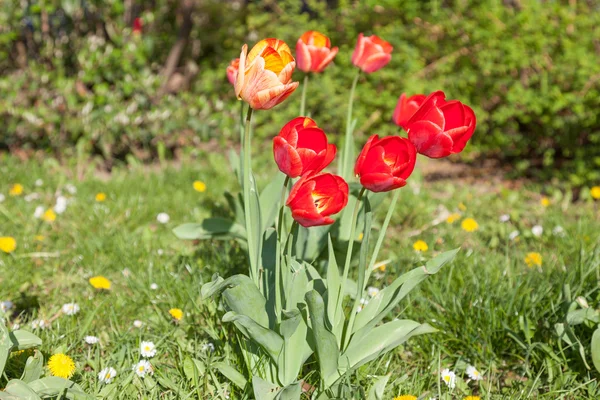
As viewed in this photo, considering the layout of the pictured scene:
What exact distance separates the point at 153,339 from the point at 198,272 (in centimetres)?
35

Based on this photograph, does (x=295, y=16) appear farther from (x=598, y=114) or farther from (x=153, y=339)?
(x=153, y=339)

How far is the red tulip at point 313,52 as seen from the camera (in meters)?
1.76

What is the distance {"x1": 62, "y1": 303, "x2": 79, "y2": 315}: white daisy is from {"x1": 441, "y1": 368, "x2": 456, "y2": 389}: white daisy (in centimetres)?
112

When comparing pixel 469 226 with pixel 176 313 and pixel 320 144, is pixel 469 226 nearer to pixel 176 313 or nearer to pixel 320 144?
pixel 176 313

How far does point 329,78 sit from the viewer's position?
170 inches

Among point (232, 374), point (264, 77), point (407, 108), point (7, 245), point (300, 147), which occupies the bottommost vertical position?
point (7, 245)

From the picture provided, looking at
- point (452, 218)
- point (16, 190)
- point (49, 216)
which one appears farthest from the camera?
point (16, 190)

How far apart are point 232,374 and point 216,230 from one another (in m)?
0.70

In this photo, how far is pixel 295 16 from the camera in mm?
4539

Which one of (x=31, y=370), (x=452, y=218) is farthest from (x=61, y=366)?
(x=452, y=218)

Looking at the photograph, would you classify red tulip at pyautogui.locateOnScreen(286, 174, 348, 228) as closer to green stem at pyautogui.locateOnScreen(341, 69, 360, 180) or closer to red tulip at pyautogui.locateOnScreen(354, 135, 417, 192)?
red tulip at pyautogui.locateOnScreen(354, 135, 417, 192)

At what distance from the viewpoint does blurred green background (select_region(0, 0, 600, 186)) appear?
3.75 m

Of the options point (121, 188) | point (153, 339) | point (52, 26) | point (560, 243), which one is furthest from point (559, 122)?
point (52, 26)

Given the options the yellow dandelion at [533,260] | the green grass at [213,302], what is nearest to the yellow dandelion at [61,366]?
the green grass at [213,302]
